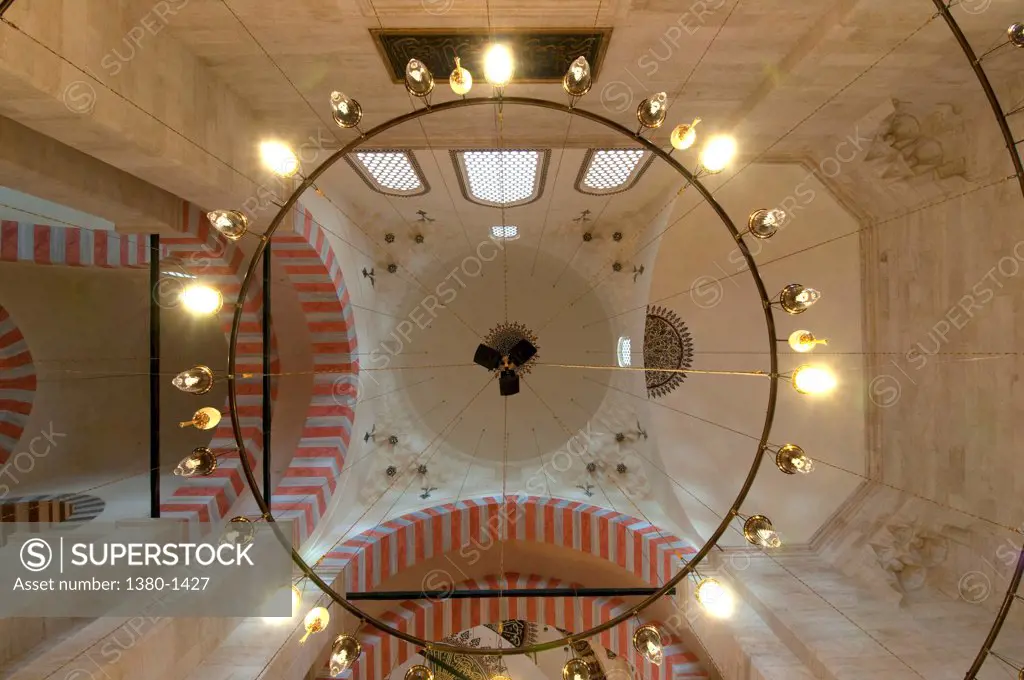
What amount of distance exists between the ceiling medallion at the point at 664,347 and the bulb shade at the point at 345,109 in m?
7.13

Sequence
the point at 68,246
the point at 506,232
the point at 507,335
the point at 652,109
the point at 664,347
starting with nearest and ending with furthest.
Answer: the point at 652,109 → the point at 68,246 → the point at 664,347 → the point at 506,232 → the point at 507,335

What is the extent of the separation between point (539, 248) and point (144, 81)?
6.94 metres

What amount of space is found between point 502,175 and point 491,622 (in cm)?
677

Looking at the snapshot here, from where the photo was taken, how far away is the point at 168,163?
5105mm

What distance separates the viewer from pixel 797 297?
4164 millimetres

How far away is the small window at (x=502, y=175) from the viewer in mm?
8578

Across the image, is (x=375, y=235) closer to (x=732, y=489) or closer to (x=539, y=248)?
(x=539, y=248)

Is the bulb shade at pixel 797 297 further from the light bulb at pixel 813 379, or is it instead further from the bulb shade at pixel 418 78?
the bulb shade at pixel 418 78

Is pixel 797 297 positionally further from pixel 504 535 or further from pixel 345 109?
pixel 504 535

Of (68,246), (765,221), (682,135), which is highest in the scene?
(68,246)

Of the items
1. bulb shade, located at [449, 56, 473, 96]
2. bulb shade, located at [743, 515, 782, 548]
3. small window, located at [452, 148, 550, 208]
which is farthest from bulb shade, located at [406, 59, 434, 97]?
small window, located at [452, 148, 550, 208]

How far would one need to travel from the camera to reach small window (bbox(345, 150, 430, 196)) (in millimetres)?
8320

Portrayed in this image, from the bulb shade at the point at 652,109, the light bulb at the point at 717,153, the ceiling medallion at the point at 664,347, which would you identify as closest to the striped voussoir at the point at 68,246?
the bulb shade at the point at 652,109

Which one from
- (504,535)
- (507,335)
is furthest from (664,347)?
(504,535)
